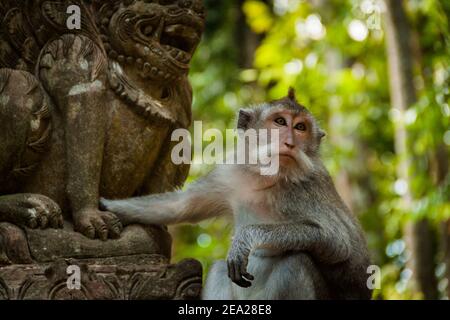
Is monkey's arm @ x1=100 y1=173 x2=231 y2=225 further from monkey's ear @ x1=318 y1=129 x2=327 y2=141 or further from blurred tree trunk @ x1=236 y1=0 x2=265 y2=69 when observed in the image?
blurred tree trunk @ x1=236 y1=0 x2=265 y2=69

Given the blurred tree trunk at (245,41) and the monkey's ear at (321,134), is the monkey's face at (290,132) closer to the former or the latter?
the monkey's ear at (321,134)

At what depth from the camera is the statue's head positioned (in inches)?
223

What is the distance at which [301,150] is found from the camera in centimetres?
554

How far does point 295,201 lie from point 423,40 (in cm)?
792

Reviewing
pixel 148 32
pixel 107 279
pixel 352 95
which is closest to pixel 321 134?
pixel 148 32

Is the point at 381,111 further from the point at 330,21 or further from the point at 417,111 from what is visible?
the point at 417,111

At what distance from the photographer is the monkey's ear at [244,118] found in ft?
19.5

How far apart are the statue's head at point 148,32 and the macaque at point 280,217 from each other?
2.29 feet

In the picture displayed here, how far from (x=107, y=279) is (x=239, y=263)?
84cm

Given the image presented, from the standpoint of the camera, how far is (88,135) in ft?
17.9

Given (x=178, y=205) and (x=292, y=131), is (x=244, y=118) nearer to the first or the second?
(x=292, y=131)

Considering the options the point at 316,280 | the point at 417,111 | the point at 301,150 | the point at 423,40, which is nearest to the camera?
the point at 316,280

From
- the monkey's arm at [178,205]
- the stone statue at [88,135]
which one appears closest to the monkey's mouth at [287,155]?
the monkey's arm at [178,205]
